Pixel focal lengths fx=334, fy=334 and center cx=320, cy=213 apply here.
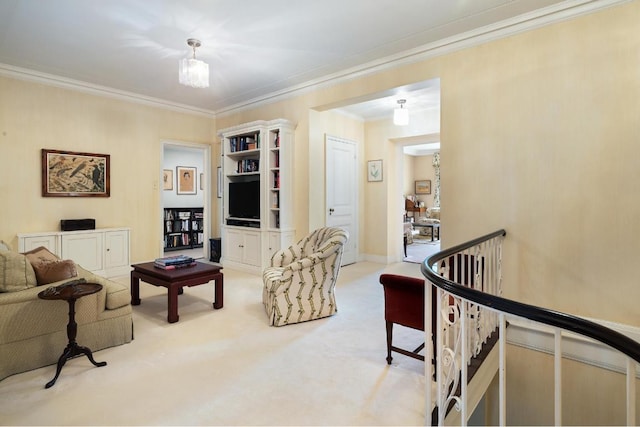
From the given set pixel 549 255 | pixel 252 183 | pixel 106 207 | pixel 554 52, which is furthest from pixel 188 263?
pixel 554 52

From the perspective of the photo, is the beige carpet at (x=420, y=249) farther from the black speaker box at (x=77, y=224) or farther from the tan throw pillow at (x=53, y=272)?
the black speaker box at (x=77, y=224)

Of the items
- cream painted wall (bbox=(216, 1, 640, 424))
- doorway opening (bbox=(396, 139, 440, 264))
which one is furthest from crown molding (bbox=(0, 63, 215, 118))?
doorway opening (bbox=(396, 139, 440, 264))

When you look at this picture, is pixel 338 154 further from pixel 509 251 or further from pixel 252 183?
pixel 509 251

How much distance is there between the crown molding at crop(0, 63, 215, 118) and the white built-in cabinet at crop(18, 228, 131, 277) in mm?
2068

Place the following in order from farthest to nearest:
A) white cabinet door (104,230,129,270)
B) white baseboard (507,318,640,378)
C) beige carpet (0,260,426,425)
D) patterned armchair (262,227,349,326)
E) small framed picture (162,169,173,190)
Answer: small framed picture (162,169,173,190)
white cabinet door (104,230,129,270)
patterned armchair (262,227,349,326)
white baseboard (507,318,640,378)
beige carpet (0,260,426,425)

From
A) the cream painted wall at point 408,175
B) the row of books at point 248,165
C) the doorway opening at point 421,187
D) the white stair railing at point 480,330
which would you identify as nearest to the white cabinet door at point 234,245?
the row of books at point 248,165

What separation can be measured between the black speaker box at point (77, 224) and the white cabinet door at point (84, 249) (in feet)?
0.36

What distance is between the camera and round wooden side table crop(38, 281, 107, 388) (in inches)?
88.2

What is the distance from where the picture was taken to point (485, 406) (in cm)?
277

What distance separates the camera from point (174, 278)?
321 cm

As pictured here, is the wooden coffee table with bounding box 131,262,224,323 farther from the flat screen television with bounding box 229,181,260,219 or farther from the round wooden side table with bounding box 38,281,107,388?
the flat screen television with bounding box 229,181,260,219

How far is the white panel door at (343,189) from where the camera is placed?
5.57 m

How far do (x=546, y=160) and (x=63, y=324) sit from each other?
13.8 ft

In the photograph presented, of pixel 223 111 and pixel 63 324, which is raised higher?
pixel 223 111
